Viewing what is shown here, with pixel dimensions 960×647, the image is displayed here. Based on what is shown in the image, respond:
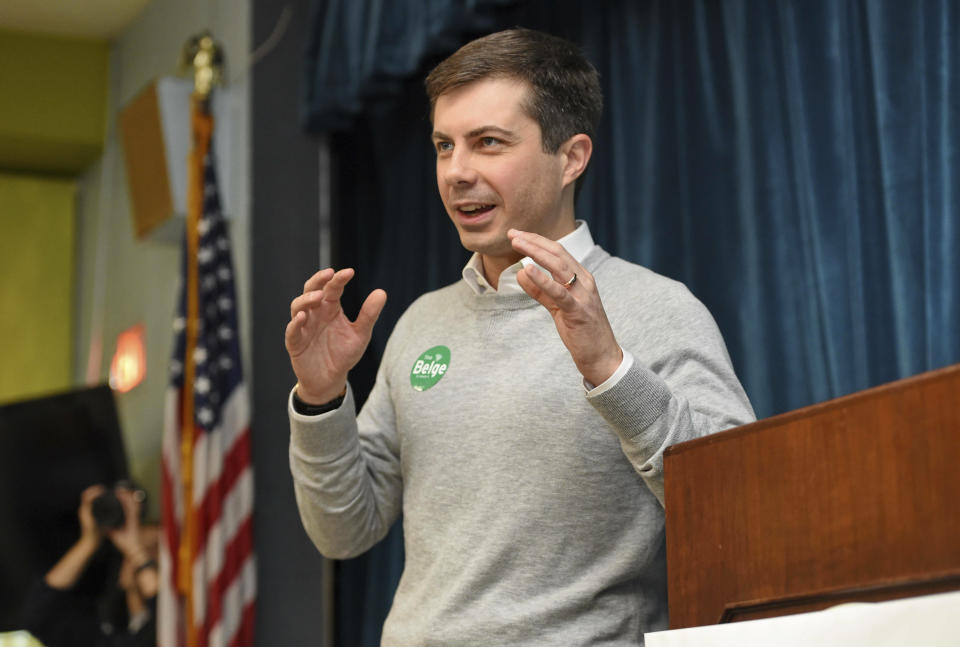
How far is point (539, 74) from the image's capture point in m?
1.68

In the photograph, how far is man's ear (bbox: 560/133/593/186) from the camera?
1705 mm

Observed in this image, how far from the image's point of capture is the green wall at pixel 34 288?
5238 mm

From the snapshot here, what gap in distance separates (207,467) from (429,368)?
1929 millimetres

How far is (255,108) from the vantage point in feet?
12.1

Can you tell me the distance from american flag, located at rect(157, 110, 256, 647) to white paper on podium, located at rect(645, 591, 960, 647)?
2590 millimetres

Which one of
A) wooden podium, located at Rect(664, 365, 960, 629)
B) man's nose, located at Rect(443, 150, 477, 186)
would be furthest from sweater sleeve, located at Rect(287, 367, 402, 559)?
wooden podium, located at Rect(664, 365, 960, 629)

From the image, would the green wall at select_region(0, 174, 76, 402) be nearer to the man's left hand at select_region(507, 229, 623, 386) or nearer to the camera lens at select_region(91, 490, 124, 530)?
the camera lens at select_region(91, 490, 124, 530)

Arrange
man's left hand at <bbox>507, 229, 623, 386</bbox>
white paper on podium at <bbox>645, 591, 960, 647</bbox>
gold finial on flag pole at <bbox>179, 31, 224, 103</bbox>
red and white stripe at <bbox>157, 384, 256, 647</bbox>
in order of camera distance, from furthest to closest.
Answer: gold finial on flag pole at <bbox>179, 31, 224, 103</bbox>, red and white stripe at <bbox>157, 384, 256, 647</bbox>, man's left hand at <bbox>507, 229, 623, 386</bbox>, white paper on podium at <bbox>645, 591, 960, 647</bbox>

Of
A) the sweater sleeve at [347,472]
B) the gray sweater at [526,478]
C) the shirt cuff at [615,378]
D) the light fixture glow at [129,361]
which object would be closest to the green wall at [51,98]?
the light fixture glow at [129,361]

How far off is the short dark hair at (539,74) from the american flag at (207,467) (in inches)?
77.6

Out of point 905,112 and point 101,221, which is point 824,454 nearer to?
point 905,112

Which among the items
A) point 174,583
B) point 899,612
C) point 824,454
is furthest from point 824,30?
point 174,583

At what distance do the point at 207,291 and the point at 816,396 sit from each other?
2.00m

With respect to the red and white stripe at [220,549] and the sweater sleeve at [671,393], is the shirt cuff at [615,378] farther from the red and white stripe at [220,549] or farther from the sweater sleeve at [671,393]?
the red and white stripe at [220,549]
